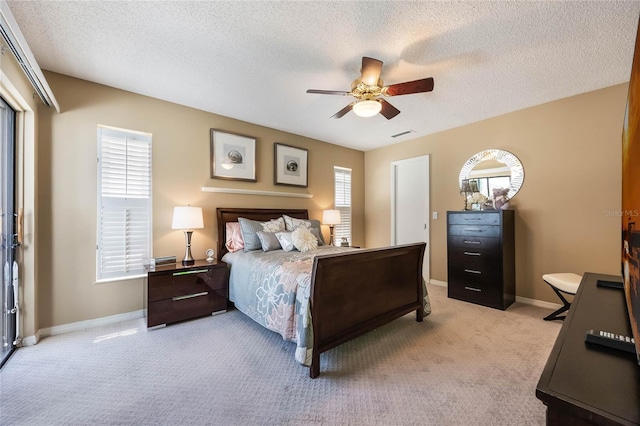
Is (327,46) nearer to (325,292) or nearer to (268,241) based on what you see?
(325,292)

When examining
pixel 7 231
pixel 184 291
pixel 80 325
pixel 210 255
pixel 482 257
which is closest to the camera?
pixel 7 231

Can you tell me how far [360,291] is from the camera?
7.41 ft

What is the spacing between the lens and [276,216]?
4098mm

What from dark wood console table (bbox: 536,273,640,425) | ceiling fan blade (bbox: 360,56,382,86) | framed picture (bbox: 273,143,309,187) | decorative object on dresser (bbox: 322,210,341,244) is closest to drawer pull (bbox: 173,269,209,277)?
framed picture (bbox: 273,143,309,187)

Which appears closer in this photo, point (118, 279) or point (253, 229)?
point (118, 279)

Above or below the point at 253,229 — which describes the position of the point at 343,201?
above

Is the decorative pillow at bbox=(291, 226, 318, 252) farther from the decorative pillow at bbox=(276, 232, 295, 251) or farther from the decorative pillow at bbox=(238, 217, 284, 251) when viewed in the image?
the decorative pillow at bbox=(238, 217, 284, 251)

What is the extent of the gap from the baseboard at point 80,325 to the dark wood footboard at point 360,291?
236 cm

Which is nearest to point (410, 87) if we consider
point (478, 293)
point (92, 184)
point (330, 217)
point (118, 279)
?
point (330, 217)

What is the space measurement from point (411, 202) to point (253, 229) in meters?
2.94

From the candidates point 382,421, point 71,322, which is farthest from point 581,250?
point 71,322

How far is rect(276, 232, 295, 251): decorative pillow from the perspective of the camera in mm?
3289

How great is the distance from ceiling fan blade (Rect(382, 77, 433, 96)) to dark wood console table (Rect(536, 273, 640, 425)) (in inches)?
73.5

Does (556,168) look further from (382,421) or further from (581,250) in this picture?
(382,421)
